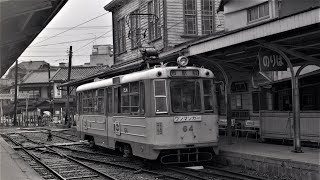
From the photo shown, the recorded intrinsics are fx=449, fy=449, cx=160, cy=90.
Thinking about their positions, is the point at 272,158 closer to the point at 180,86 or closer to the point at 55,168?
the point at 180,86

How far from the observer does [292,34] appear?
10.1m

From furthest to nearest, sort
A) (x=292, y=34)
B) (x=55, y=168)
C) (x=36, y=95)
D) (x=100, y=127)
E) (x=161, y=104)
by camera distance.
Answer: (x=36, y=95) → (x=100, y=127) → (x=55, y=168) → (x=161, y=104) → (x=292, y=34)

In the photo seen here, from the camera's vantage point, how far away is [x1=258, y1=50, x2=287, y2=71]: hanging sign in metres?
11.7

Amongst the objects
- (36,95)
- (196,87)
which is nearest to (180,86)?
(196,87)

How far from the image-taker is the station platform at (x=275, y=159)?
9.26 m

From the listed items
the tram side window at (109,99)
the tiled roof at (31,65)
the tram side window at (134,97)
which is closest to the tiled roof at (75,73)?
the tiled roof at (31,65)

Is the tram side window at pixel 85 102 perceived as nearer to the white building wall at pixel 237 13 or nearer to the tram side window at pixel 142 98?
the tram side window at pixel 142 98

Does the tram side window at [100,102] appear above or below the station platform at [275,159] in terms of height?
above

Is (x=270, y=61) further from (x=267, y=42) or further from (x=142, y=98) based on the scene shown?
(x=142, y=98)

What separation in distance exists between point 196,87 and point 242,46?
1592 millimetres

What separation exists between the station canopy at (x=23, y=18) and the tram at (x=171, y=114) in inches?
131

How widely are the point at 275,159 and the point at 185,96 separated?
2.80 metres

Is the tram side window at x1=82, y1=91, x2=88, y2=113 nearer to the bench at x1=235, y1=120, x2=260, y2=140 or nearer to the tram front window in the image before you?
the bench at x1=235, y1=120, x2=260, y2=140

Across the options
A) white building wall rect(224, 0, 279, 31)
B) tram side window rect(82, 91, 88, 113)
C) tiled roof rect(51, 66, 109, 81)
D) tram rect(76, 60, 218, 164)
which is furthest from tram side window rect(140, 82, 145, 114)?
tiled roof rect(51, 66, 109, 81)
